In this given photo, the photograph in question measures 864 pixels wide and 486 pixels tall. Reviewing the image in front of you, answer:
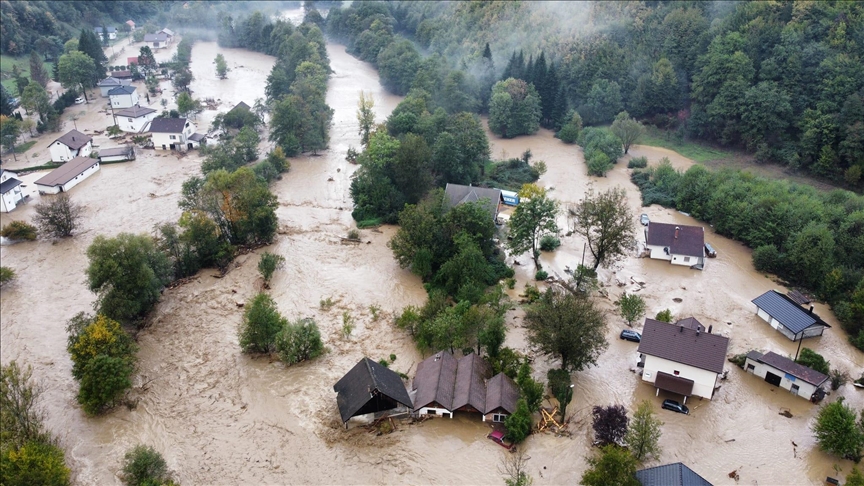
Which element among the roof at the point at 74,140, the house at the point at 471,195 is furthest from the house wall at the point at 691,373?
the roof at the point at 74,140

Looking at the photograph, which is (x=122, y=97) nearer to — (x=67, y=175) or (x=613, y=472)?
(x=67, y=175)

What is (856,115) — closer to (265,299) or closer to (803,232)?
(803,232)

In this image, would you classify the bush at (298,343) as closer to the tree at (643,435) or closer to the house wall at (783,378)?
the tree at (643,435)

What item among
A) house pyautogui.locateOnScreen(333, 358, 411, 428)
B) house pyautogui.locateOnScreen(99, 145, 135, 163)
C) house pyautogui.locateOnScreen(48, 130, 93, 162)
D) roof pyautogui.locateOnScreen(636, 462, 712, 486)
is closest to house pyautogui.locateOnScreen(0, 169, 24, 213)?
house pyautogui.locateOnScreen(48, 130, 93, 162)

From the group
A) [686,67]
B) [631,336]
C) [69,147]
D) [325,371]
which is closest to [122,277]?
[325,371]

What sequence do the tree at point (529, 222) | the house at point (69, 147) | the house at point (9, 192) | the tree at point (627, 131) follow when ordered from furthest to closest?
the tree at point (627, 131) < the house at point (69, 147) < the house at point (9, 192) < the tree at point (529, 222)

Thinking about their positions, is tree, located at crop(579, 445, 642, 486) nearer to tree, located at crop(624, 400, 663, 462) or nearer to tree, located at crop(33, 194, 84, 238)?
tree, located at crop(624, 400, 663, 462)
